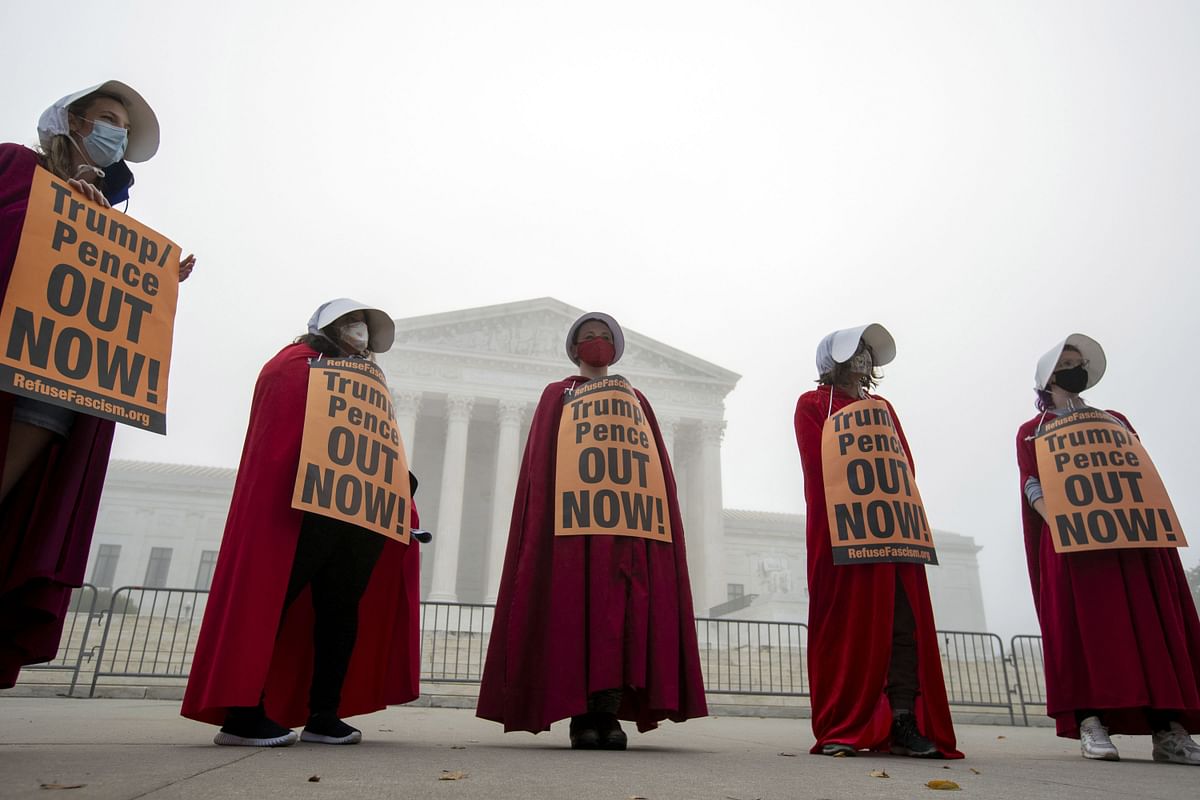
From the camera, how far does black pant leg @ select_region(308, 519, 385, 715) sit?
409cm

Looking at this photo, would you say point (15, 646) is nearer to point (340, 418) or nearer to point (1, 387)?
point (1, 387)

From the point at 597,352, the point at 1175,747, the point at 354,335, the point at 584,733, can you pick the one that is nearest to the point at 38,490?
the point at 354,335

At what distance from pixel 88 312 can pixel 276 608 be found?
1.52 metres

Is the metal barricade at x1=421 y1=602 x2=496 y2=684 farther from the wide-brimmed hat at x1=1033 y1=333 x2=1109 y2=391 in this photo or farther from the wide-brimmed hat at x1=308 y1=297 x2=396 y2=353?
the wide-brimmed hat at x1=1033 y1=333 x2=1109 y2=391

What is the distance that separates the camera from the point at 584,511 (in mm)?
4703

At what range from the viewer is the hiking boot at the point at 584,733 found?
13.8 ft

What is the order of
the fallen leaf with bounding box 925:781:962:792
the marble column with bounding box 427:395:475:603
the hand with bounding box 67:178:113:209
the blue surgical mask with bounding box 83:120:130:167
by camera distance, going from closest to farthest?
the fallen leaf with bounding box 925:781:962:792 → the hand with bounding box 67:178:113:209 → the blue surgical mask with bounding box 83:120:130:167 → the marble column with bounding box 427:395:475:603

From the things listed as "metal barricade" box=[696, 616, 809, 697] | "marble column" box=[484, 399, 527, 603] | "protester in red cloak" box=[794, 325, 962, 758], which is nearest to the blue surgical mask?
"protester in red cloak" box=[794, 325, 962, 758]

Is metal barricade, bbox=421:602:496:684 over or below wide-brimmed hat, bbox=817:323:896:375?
below

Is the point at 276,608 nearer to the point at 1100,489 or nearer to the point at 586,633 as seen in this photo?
the point at 586,633

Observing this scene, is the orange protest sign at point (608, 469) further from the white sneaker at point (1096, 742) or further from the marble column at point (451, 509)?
the marble column at point (451, 509)

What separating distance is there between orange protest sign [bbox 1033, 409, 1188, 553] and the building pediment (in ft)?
106

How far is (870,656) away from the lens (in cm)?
450

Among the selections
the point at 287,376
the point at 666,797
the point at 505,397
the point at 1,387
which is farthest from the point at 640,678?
the point at 505,397
